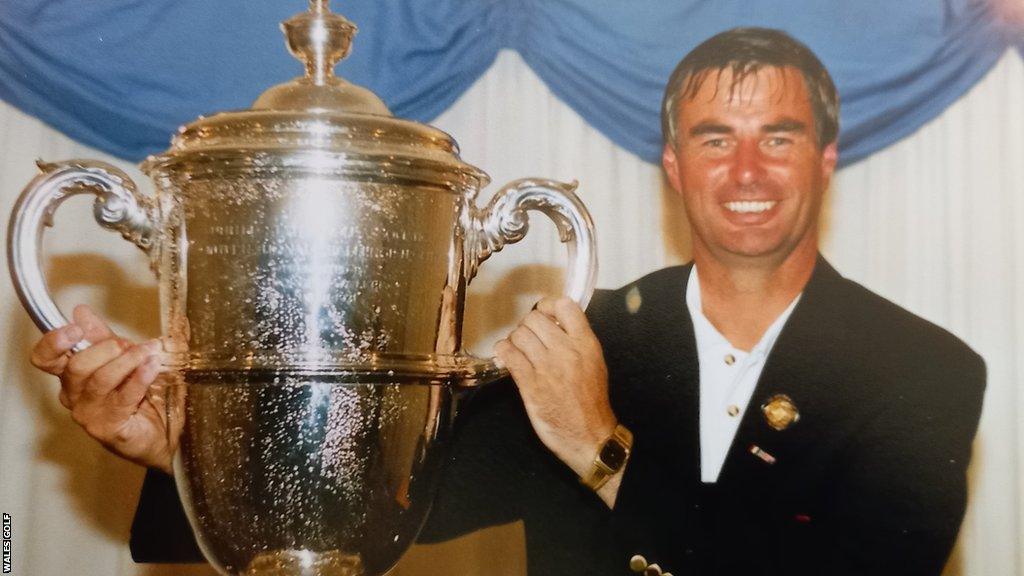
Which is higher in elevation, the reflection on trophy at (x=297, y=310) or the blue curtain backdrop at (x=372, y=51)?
the blue curtain backdrop at (x=372, y=51)

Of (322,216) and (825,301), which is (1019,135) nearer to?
(825,301)

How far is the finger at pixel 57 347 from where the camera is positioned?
86cm

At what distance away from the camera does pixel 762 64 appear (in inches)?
47.3

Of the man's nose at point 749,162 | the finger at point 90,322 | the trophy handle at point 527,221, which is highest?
the man's nose at point 749,162

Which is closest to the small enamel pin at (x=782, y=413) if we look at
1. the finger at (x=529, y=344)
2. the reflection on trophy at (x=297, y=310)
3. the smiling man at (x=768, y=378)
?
the smiling man at (x=768, y=378)

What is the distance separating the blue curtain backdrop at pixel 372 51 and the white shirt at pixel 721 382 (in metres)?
0.24

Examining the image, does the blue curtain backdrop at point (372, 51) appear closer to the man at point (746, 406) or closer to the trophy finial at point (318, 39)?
the man at point (746, 406)

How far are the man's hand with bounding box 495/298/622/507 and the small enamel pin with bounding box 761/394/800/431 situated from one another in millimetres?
207

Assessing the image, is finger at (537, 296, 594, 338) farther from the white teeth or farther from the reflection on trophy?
the white teeth

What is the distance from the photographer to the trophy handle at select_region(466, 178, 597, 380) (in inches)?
34.0

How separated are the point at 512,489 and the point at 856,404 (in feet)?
1.20

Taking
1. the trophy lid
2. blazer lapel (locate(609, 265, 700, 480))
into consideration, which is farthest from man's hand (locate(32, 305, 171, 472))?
blazer lapel (locate(609, 265, 700, 480))

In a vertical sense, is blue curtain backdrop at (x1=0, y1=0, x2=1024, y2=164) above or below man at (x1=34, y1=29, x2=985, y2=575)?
above

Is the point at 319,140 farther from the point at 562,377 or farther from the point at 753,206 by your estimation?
the point at 753,206
